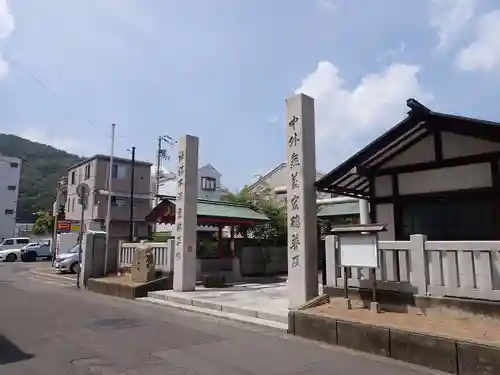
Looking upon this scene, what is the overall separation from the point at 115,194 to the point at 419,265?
35688 mm

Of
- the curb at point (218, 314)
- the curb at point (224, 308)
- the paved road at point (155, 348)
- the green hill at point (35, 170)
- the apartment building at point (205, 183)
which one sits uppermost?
the green hill at point (35, 170)

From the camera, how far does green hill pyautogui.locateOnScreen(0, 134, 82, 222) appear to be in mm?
75500

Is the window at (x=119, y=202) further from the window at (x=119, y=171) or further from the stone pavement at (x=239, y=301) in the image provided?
the stone pavement at (x=239, y=301)

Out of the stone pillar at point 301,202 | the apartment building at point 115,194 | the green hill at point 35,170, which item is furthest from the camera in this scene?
the green hill at point 35,170

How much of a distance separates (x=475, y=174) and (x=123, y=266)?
13321 millimetres

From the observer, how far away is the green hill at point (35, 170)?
75.5 metres

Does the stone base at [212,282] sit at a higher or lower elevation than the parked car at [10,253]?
lower

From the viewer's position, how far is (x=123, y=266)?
16578 mm

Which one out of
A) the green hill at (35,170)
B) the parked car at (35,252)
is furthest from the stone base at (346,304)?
the green hill at (35,170)

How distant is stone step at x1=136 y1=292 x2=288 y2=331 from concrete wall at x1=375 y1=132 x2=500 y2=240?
4.34m

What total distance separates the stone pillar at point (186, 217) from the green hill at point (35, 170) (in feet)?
215

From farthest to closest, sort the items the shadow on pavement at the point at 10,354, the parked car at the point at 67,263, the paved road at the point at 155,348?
the parked car at the point at 67,263
the shadow on pavement at the point at 10,354
the paved road at the point at 155,348

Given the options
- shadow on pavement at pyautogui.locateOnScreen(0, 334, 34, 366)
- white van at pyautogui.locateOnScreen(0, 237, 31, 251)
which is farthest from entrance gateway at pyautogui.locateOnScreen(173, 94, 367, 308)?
white van at pyautogui.locateOnScreen(0, 237, 31, 251)

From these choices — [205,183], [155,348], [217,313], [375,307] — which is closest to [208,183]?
[205,183]
